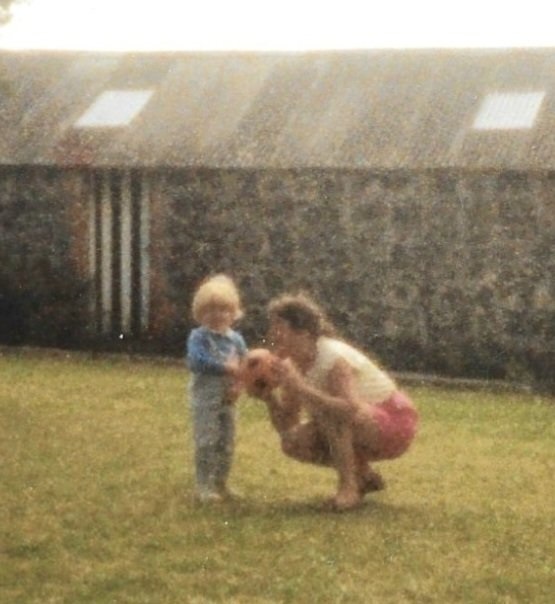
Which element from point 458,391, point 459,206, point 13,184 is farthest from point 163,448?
point 13,184

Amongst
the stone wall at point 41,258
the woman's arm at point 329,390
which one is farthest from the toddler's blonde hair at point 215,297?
the stone wall at point 41,258

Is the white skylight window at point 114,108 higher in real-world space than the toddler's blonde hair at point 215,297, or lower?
higher

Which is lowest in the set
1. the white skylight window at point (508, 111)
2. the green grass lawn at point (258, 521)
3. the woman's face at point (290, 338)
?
the green grass lawn at point (258, 521)

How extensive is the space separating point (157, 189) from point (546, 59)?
5.88 metres

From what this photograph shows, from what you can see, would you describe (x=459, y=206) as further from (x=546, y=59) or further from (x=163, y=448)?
(x=163, y=448)

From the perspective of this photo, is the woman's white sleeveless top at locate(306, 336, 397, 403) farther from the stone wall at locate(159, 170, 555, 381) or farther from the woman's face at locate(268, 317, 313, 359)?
the stone wall at locate(159, 170, 555, 381)

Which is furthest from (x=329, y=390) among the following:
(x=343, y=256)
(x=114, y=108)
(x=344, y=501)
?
(x=114, y=108)

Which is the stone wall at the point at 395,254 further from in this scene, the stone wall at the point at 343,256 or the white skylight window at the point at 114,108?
the white skylight window at the point at 114,108

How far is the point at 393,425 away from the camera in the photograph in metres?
8.78

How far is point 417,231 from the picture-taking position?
19.4 meters

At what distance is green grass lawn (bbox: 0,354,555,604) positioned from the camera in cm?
696

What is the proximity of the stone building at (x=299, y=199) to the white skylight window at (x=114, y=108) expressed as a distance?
4cm

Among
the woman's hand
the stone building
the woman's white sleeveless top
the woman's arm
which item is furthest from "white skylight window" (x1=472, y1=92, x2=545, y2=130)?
the woman's hand

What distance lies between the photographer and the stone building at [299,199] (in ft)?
62.2
